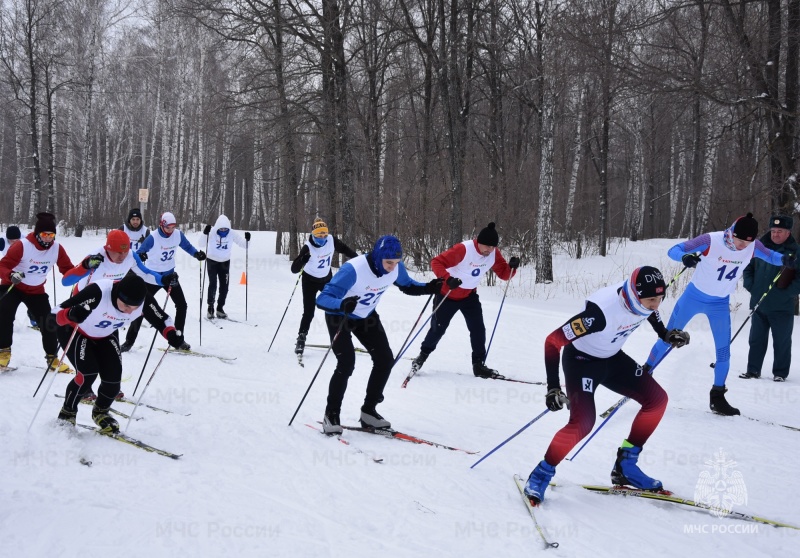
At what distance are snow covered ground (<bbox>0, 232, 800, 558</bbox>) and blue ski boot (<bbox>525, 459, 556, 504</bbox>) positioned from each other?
0.29 ft

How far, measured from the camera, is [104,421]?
4906 millimetres

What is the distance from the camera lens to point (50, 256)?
278 inches

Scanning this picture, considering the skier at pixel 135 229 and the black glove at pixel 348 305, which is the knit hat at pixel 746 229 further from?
the skier at pixel 135 229

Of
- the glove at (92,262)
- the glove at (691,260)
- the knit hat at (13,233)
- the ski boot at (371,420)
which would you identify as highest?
the knit hat at (13,233)

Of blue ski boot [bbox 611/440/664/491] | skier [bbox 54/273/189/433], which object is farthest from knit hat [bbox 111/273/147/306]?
blue ski boot [bbox 611/440/664/491]

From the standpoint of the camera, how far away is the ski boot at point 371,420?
5199mm

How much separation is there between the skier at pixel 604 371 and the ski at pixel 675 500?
0.06 metres

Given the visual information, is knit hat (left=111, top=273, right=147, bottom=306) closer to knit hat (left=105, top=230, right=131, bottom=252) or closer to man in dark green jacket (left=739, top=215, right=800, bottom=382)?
knit hat (left=105, top=230, right=131, bottom=252)

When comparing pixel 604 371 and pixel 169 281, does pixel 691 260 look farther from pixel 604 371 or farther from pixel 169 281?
pixel 169 281

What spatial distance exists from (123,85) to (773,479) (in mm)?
34576

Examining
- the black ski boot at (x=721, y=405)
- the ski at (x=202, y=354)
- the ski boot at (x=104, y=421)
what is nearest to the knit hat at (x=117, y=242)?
the ski boot at (x=104, y=421)

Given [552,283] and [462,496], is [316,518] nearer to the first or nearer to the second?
[462,496]

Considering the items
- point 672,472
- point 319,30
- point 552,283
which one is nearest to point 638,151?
point 552,283

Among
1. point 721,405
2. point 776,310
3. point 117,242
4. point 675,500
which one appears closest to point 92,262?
point 117,242
